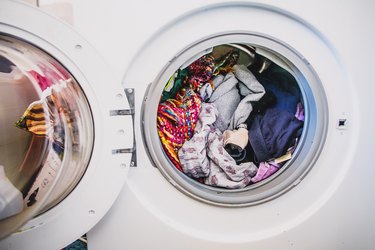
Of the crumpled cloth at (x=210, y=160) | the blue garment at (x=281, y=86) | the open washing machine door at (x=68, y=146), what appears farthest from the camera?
the blue garment at (x=281, y=86)

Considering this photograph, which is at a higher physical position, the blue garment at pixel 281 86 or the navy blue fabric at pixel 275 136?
the blue garment at pixel 281 86

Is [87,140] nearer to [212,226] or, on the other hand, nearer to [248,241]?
[212,226]

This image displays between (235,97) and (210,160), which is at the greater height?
(235,97)

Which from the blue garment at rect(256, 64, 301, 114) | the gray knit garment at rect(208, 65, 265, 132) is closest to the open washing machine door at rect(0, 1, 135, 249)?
the gray knit garment at rect(208, 65, 265, 132)

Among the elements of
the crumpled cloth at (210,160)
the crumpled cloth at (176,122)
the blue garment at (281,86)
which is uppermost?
the blue garment at (281,86)

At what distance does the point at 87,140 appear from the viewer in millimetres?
697

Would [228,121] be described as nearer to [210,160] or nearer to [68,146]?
[210,160]

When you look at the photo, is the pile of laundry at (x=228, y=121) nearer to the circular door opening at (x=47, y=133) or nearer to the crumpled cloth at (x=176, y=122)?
the crumpled cloth at (x=176, y=122)

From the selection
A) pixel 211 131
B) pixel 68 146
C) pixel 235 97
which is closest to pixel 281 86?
pixel 235 97

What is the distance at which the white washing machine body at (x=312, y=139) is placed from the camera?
67 cm

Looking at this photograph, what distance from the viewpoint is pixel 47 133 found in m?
0.68

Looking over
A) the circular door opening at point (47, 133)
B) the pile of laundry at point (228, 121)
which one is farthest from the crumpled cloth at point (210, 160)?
the circular door opening at point (47, 133)

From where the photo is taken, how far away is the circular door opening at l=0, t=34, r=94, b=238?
0.66 meters

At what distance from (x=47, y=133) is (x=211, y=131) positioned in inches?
18.5
